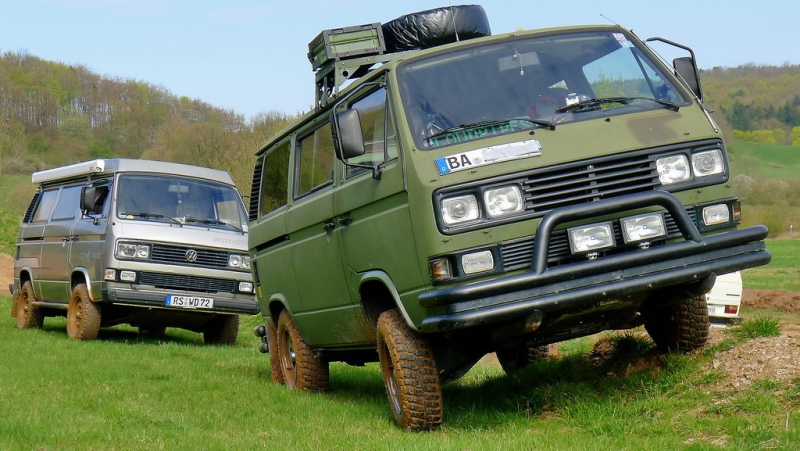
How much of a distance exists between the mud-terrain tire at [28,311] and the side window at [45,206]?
3.69 ft

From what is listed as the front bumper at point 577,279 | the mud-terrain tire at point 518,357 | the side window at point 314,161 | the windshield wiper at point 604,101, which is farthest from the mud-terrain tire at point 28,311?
the windshield wiper at point 604,101

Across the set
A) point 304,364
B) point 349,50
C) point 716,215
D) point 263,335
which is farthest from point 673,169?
point 263,335

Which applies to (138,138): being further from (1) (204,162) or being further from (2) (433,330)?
(2) (433,330)

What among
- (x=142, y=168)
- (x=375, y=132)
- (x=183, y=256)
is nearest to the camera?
(x=375, y=132)

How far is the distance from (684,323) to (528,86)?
2.03 meters

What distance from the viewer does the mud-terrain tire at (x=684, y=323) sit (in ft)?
23.7

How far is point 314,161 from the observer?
27.2 ft

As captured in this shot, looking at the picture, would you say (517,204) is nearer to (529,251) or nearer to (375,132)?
(529,251)

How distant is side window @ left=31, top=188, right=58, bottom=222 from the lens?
645 inches

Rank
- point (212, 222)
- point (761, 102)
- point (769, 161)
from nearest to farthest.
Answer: point (212, 222), point (769, 161), point (761, 102)

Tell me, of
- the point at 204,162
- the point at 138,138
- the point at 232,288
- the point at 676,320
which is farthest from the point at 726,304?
the point at 138,138

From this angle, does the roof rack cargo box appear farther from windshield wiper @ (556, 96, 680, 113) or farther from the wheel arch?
windshield wiper @ (556, 96, 680, 113)

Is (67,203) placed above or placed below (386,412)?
above

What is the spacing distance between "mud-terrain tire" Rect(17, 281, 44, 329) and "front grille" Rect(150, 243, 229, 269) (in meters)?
3.79
